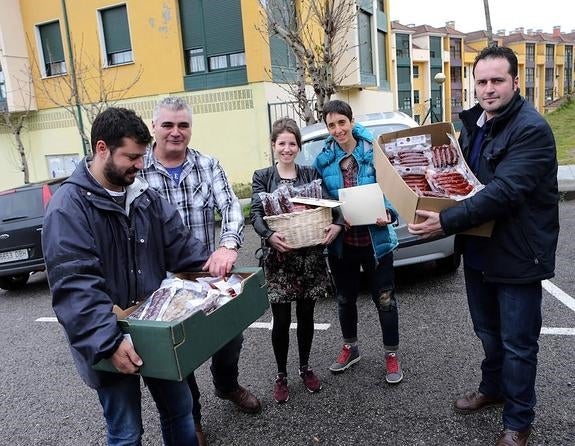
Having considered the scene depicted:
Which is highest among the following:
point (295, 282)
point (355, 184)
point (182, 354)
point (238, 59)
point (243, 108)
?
point (238, 59)

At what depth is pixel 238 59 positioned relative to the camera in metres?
13.3

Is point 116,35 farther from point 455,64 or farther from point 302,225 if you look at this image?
point 455,64

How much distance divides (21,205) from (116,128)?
21.0 ft

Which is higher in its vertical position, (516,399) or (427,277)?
(516,399)

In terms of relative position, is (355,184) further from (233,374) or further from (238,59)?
(238,59)

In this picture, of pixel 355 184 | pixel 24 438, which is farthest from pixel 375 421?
pixel 24 438

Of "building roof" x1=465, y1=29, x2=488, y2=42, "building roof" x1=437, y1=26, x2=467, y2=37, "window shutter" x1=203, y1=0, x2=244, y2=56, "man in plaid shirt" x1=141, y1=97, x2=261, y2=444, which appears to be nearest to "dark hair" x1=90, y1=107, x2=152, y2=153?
"man in plaid shirt" x1=141, y1=97, x2=261, y2=444

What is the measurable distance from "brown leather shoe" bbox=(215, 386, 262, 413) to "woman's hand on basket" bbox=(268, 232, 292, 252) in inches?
42.8

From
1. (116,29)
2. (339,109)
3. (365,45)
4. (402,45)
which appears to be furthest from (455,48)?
(339,109)

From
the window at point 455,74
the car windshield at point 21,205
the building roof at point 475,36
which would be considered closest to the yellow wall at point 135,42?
the car windshield at point 21,205

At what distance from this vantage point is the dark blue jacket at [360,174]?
3.35m

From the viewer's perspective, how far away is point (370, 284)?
11.5 ft

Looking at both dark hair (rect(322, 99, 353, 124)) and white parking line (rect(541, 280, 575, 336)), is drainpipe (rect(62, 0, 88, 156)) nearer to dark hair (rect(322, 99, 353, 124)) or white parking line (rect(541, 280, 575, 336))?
dark hair (rect(322, 99, 353, 124))

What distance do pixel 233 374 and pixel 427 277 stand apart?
10.7ft
